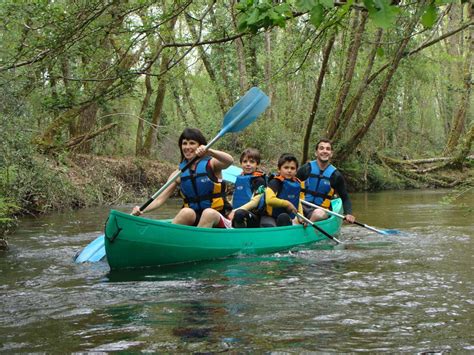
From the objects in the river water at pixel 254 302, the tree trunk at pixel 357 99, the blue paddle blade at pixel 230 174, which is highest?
the tree trunk at pixel 357 99

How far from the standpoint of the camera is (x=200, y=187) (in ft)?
19.0

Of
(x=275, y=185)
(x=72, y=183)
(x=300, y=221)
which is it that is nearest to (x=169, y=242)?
(x=275, y=185)

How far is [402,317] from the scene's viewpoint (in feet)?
11.5

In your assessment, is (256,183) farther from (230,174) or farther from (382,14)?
(382,14)

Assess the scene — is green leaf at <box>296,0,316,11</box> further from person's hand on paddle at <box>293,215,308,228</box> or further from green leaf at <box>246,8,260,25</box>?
person's hand on paddle at <box>293,215,308,228</box>

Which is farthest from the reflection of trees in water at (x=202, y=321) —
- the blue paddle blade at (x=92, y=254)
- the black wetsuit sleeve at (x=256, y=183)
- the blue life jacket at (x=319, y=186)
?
the blue life jacket at (x=319, y=186)

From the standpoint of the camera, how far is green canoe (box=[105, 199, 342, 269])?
509 centimetres

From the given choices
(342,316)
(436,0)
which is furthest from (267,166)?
(436,0)

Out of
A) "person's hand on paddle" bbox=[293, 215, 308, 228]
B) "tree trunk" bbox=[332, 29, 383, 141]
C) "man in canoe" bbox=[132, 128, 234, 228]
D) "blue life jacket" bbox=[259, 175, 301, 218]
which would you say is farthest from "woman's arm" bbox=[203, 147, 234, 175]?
"tree trunk" bbox=[332, 29, 383, 141]

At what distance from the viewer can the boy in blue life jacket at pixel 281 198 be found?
6586 millimetres

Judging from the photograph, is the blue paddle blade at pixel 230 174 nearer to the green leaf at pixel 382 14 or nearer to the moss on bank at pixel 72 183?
the moss on bank at pixel 72 183

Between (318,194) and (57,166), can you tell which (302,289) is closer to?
(318,194)

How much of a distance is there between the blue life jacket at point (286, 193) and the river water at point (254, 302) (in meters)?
0.57

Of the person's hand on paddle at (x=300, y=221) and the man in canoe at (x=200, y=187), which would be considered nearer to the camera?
the man in canoe at (x=200, y=187)
